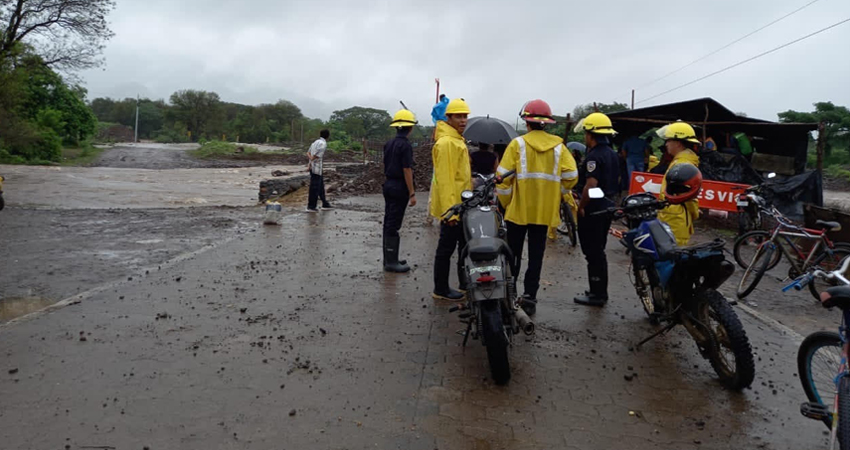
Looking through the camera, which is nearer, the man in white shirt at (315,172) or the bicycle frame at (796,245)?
the bicycle frame at (796,245)

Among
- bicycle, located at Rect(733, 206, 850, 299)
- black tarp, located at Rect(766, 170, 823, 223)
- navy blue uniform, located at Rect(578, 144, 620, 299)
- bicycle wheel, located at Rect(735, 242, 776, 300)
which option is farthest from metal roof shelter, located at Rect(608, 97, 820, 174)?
navy blue uniform, located at Rect(578, 144, 620, 299)

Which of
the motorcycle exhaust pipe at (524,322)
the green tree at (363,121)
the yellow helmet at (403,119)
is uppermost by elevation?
the green tree at (363,121)

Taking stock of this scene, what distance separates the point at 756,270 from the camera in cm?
723

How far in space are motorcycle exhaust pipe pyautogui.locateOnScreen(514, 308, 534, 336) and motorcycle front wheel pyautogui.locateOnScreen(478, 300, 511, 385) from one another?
0.69ft

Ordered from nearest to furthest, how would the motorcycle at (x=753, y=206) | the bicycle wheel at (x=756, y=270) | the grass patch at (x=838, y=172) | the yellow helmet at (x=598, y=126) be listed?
the yellow helmet at (x=598, y=126), the bicycle wheel at (x=756, y=270), the motorcycle at (x=753, y=206), the grass patch at (x=838, y=172)

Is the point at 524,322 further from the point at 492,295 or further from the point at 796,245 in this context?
the point at 796,245

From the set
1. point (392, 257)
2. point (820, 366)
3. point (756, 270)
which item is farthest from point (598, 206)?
point (756, 270)

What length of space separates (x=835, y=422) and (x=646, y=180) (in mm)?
9193

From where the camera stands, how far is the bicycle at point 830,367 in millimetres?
2951

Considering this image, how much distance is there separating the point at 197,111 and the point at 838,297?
9878 cm

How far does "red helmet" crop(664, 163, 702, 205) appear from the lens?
192 inches

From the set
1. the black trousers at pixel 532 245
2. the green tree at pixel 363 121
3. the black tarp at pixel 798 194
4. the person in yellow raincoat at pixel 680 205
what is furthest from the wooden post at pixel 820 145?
the green tree at pixel 363 121

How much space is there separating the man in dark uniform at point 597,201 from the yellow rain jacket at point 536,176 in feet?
Answer: 1.93

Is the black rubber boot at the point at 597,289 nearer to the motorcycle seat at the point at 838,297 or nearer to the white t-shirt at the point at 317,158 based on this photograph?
the motorcycle seat at the point at 838,297
